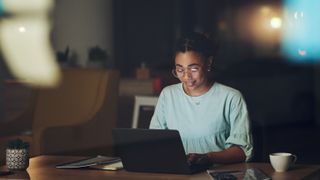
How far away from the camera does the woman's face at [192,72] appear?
3389mm

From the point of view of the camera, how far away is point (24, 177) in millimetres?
2842

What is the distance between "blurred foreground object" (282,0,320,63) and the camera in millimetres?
8945

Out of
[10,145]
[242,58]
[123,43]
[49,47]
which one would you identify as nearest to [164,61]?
[123,43]

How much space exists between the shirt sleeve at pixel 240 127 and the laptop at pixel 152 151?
1.18 ft

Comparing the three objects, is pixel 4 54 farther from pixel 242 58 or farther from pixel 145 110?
pixel 242 58

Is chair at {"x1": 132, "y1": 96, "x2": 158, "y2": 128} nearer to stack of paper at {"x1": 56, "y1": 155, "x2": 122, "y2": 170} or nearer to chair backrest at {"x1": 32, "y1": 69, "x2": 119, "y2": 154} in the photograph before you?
chair backrest at {"x1": 32, "y1": 69, "x2": 119, "y2": 154}

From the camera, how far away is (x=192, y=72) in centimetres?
340

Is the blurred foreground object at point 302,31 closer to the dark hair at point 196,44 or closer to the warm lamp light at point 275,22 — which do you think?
the warm lamp light at point 275,22

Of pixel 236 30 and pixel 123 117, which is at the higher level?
pixel 236 30

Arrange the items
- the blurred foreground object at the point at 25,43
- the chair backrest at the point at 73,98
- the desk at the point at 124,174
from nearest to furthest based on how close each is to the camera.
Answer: the desk at the point at 124,174, the chair backrest at the point at 73,98, the blurred foreground object at the point at 25,43

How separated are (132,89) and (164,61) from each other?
2.18 meters

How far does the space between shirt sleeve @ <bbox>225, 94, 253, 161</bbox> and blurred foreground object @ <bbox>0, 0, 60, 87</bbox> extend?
345 cm

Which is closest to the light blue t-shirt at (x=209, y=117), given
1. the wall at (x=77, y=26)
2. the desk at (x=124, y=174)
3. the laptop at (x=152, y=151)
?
the desk at (x=124, y=174)

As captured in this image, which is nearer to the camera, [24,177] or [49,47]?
[24,177]
